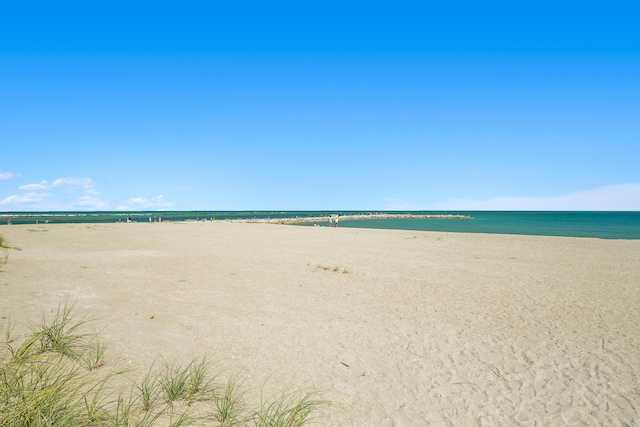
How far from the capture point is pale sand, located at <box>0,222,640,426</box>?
460cm

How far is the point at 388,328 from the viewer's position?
23.3 feet

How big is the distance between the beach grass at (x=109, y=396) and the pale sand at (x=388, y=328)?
0.45m

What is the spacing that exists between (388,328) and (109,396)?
4854 mm

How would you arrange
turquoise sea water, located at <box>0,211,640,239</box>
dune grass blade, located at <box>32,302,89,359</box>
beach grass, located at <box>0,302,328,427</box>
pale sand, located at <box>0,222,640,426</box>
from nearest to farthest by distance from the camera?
beach grass, located at <box>0,302,328,427</box>, pale sand, located at <box>0,222,640,426</box>, dune grass blade, located at <box>32,302,89,359</box>, turquoise sea water, located at <box>0,211,640,239</box>

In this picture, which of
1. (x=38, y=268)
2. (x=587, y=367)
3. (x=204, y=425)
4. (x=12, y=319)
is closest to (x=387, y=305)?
(x=587, y=367)

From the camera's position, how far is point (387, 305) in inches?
344

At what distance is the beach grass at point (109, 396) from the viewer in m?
3.21

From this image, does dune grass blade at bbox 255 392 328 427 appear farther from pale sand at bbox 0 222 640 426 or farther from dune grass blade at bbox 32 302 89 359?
dune grass blade at bbox 32 302 89 359

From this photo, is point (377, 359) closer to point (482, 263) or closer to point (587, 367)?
point (587, 367)

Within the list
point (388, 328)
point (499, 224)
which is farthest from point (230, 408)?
point (499, 224)

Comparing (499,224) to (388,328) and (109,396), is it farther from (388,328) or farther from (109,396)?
(109,396)

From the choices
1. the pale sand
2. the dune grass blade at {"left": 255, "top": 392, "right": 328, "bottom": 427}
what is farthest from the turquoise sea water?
the dune grass blade at {"left": 255, "top": 392, "right": 328, "bottom": 427}

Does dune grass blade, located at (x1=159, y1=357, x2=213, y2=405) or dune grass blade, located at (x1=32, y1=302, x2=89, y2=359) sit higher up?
dune grass blade, located at (x1=32, y1=302, x2=89, y2=359)

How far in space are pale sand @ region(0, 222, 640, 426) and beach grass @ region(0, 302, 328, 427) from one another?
45 cm
